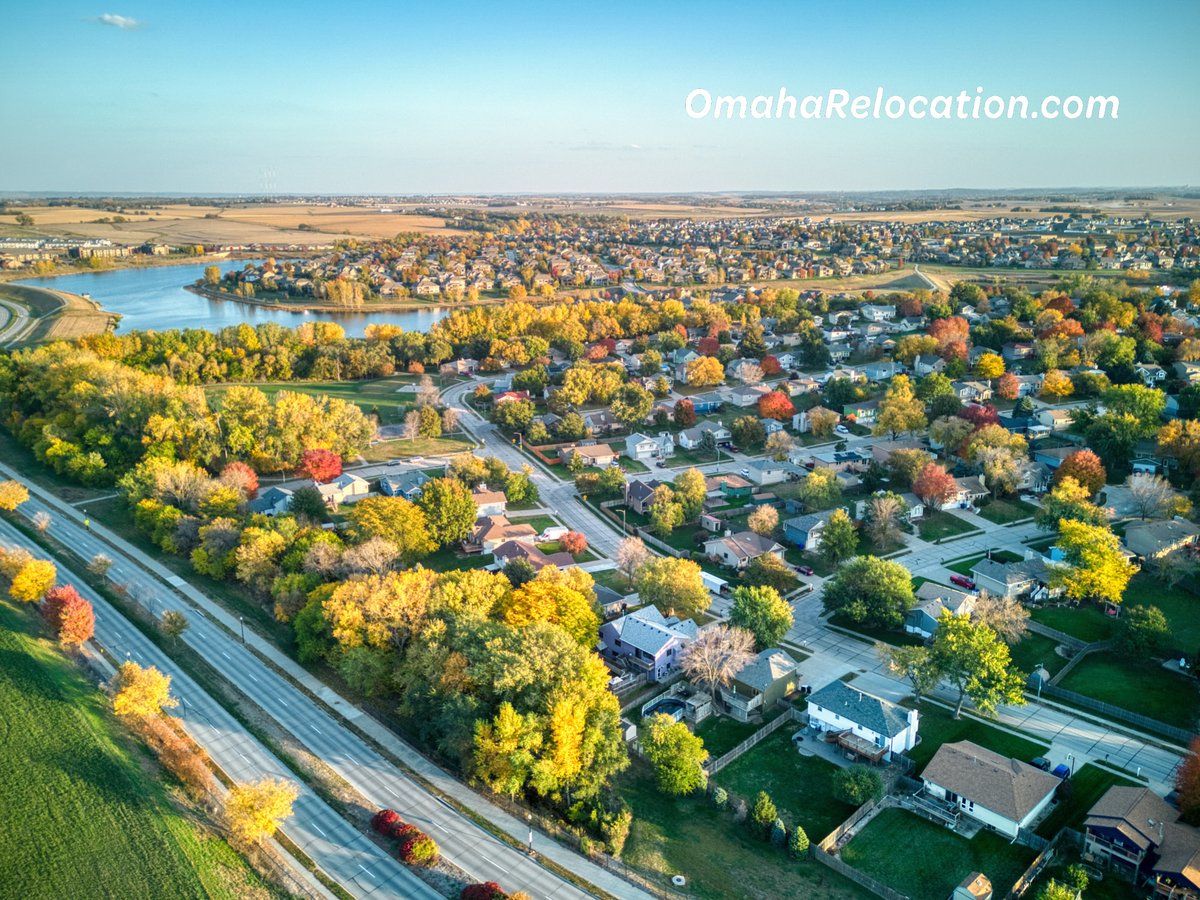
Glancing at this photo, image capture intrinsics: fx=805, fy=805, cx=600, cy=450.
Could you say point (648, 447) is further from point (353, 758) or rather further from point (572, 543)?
point (353, 758)

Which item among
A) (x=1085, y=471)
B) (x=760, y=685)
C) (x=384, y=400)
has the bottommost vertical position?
(x=760, y=685)

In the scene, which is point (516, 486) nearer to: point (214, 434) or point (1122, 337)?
point (214, 434)

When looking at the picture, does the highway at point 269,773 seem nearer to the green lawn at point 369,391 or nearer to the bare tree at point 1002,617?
the bare tree at point 1002,617

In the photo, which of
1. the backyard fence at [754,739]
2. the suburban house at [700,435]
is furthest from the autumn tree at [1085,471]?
the backyard fence at [754,739]

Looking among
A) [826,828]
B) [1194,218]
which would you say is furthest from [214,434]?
[1194,218]

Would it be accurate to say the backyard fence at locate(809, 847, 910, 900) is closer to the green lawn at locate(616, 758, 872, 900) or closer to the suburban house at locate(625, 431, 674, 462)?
the green lawn at locate(616, 758, 872, 900)

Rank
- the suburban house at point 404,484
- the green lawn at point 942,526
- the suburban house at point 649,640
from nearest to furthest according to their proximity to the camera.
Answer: the suburban house at point 649,640 → the green lawn at point 942,526 → the suburban house at point 404,484

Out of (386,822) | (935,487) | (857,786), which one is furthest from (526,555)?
(935,487)
